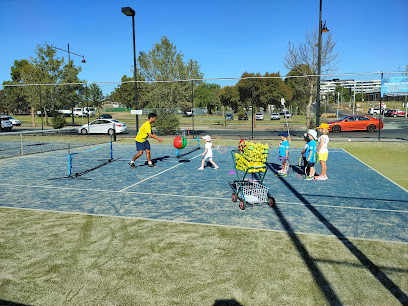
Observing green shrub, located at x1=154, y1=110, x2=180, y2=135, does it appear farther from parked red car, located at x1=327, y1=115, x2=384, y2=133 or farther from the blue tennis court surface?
parked red car, located at x1=327, y1=115, x2=384, y2=133

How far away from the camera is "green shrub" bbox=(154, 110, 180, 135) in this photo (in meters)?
23.3

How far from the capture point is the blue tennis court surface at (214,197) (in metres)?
6.30

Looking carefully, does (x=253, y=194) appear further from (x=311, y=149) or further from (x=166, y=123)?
(x=166, y=123)

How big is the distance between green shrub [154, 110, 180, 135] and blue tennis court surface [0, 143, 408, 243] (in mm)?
11012

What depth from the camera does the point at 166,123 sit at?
23250mm

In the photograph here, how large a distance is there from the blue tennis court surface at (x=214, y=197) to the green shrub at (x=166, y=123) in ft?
36.1

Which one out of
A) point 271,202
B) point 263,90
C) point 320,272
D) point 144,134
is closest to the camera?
point 320,272

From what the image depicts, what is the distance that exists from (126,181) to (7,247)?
15.9 feet

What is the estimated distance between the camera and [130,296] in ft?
12.6

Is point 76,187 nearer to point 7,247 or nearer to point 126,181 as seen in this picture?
point 126,181

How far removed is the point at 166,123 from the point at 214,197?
15832 mm

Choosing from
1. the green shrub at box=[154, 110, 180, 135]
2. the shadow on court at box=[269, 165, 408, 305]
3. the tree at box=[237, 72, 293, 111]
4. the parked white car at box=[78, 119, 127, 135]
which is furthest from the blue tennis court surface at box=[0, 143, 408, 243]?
the tree at box=[237, 72, 293, 111]

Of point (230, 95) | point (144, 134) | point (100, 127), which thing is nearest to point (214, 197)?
point (144, 134)

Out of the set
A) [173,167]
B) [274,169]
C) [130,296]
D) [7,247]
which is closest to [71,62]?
[173,167]
